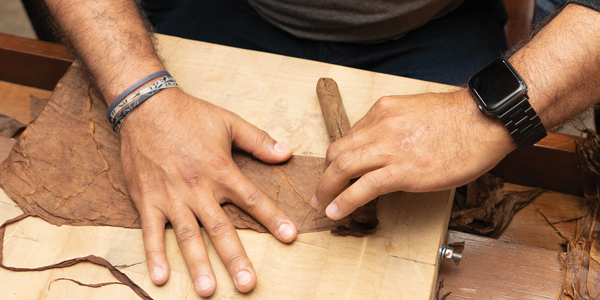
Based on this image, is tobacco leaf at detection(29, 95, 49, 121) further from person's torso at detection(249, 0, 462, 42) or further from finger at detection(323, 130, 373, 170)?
finger at detection(323, 130, 373, 170)

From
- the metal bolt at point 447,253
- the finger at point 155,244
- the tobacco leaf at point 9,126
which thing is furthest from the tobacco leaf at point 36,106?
the metal bolt at point 447,253

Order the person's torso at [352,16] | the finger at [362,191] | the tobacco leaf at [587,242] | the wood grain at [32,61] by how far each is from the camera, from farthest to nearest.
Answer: the wood grain at [32,61], the person's torso at [352,16], the tobacco leaf at [587,242], the finger at [362,191]

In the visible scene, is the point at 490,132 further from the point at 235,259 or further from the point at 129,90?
the point at 129,90

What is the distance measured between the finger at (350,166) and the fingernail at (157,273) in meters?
0.34

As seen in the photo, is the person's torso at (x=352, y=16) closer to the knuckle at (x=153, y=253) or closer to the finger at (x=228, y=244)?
the finger at (x=228, y=244)

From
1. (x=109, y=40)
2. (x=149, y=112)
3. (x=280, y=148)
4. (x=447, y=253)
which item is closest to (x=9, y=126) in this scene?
(x=109, y=40)

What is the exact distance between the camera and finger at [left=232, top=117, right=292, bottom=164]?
100 centimetres

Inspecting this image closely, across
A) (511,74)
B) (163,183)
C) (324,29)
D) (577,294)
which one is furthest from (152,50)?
(577,294)

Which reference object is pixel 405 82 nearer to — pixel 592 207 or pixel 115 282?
pixel 592 207

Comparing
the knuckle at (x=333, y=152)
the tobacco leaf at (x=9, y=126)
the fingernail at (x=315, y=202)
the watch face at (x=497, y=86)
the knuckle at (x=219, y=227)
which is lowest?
the tobacco leaf at (x=9, y=126)

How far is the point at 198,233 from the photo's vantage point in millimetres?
897

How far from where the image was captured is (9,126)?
1.25m

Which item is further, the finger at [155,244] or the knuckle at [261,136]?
the knuckle at [261,136]

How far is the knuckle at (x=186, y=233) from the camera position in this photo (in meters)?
0.89
